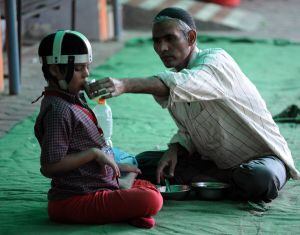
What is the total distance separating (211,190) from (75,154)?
945 mm

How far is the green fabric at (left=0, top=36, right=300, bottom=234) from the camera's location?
12.8ft

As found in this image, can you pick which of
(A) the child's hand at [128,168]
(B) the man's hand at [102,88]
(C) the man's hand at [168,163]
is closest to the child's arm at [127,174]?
(A) the child's hand at [128,168]

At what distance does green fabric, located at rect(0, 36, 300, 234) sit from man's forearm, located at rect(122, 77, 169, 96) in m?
0.65

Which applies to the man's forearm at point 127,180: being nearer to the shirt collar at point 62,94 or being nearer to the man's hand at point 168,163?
the man's hand at point 168,163

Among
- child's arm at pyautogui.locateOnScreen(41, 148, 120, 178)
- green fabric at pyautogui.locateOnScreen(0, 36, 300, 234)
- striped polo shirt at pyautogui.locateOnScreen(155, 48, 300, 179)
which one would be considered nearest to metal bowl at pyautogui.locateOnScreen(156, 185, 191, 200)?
green fabric at pyautogui.locateOnScreen(0, 36, 300, 234)

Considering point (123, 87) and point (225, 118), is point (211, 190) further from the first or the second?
point (123, 87)

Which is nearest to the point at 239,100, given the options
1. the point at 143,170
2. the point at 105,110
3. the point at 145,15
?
the point at 143,170

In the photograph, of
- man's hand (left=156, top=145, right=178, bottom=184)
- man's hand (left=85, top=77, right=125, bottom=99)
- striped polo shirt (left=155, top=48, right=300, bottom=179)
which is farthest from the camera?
man's hand (left=156, top=145, right=178, bottom=184)

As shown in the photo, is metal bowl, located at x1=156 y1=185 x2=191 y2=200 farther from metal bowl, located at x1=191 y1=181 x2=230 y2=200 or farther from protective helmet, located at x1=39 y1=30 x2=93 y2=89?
protective helmet, located at x1=39 y1=30 x2=93 y2=89

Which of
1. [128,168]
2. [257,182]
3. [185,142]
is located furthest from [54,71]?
[257,182]

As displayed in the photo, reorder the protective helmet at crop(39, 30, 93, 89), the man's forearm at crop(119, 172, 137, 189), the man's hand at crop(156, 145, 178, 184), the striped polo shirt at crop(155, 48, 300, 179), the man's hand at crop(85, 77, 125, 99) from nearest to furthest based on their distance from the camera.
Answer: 1. the man's hand at crop(85, 77, 125, 99)
2. the protective helmet at crop(39, 30, 93, 89)
3. the man's forearm at crop(119, 172, 137, 189)
4. the striped polo shirt at crop(155, 48, 300, 179)
5. the man's hand at crop(156, 145, 178, 184)

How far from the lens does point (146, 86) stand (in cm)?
386

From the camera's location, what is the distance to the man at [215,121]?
4062 millimetres

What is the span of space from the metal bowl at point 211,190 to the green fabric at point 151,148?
A: 4cm
